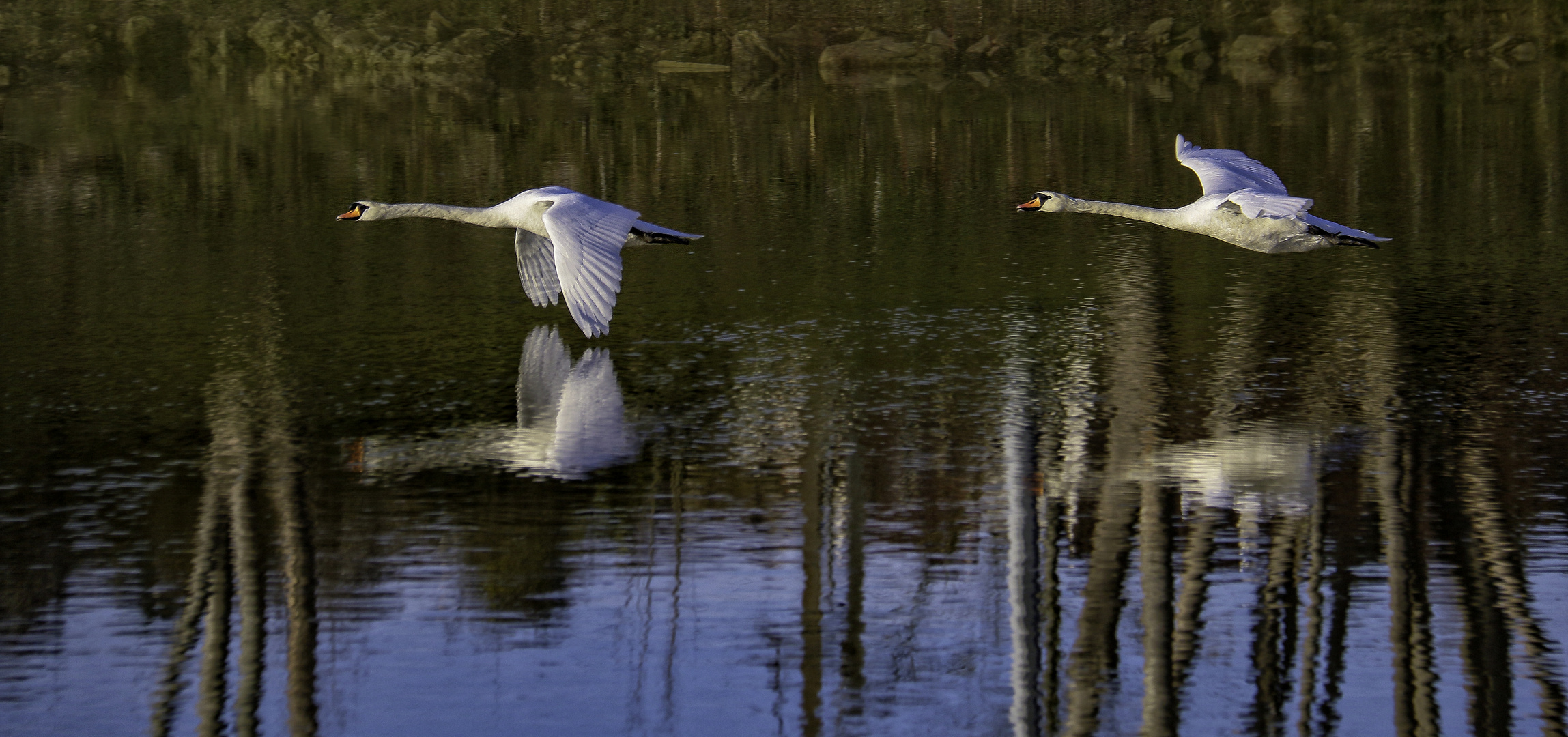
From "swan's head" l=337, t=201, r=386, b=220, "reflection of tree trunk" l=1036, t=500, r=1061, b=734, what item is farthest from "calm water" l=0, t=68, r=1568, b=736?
"swan's head" l=337, t=201, r=386, b=220

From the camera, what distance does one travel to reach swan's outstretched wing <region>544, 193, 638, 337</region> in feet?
31.6

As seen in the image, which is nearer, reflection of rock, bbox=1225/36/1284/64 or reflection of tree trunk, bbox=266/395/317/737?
reflection of tree trunk, bbox=266/395/317/737

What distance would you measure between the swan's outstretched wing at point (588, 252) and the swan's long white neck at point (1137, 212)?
11.4ft

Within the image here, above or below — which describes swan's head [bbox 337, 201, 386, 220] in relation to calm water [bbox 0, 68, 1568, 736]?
above

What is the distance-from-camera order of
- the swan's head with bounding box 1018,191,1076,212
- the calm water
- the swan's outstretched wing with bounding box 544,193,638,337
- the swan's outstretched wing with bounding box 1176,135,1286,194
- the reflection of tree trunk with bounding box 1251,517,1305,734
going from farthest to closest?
1. the swan's head with bounding box 1018,191,1076,212
2. the swan's outstretched wing with bounding box 1176,135,1286,194
3. the swan's outstretched wing with bounding box 544,193,638,337
4. the calm water
5. the reflection of tree trunk with bounding box 1251,517,1305,734

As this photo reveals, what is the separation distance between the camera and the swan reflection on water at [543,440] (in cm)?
923

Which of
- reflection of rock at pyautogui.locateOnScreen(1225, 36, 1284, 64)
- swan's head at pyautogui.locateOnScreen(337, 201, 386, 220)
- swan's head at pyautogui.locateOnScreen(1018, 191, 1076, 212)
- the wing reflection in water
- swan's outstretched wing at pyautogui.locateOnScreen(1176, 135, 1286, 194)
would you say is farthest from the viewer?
reflection of rock at pyautogui.locateOnScreen(1225, 36, 1284, 64)

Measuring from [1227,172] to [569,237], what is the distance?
4.86 meters

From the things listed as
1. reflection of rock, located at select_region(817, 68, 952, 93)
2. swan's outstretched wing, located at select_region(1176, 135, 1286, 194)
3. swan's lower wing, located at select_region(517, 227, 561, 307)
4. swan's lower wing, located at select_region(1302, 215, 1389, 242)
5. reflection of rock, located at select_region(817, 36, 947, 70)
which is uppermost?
reflection of rock, located at select_region(817, 36, 947, 70)

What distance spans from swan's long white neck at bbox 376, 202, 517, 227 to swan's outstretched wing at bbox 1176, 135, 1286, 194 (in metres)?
4.68

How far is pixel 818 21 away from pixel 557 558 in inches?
1571

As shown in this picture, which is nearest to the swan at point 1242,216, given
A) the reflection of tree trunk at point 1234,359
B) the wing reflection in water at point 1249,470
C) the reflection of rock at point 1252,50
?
the reflection of tree trunk at point 1234,359

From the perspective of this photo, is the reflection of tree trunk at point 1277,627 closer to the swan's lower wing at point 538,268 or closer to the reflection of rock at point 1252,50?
the swan's lower wing at point 538,268

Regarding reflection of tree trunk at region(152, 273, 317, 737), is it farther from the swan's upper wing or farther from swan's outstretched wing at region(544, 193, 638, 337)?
the swan's upper wing
